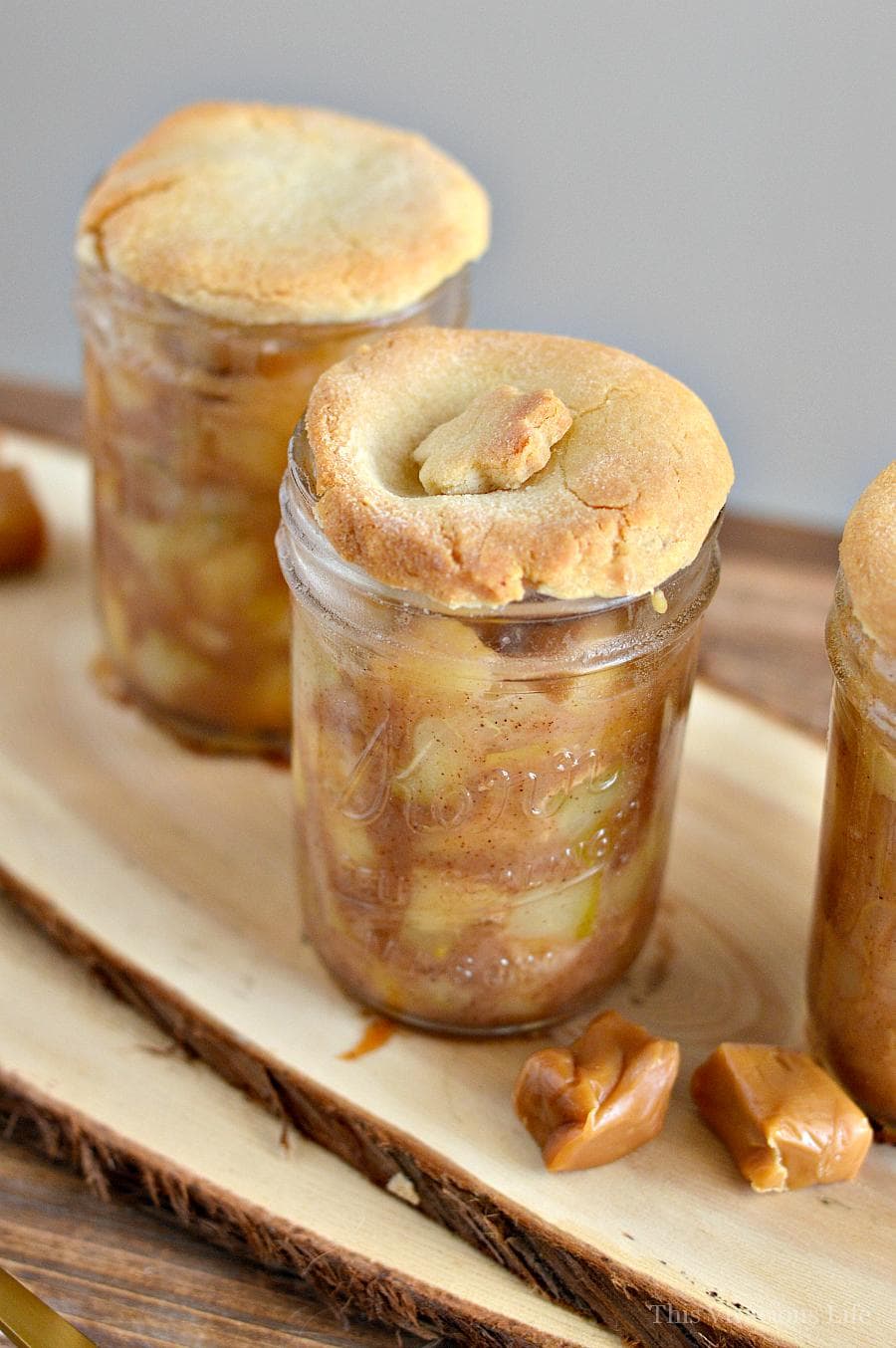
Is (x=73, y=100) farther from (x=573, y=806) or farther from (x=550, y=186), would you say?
(x=573, y=806)

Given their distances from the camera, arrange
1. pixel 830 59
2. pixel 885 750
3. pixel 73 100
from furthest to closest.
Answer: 1. pixel 73 100
2. pixel 830 59
3. pixel 885 750


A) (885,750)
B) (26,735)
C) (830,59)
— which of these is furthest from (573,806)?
(830,59)

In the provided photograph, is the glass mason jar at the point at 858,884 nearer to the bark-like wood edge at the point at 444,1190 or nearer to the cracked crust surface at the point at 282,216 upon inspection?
the bark-like wood edge at the point at 444,1190

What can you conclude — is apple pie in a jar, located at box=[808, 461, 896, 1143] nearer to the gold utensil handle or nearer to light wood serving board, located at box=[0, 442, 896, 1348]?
light wood serving board, located at box=[0, 442, 896, 1348]

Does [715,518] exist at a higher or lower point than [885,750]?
higher

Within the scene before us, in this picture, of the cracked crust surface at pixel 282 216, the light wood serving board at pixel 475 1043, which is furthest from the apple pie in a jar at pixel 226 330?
the light wood serving board at pixel 475 1043

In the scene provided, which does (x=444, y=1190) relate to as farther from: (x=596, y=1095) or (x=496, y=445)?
(x=496, y=445)

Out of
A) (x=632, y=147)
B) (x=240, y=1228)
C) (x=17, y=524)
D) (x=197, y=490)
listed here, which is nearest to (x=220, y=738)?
(x=197, y=490)
